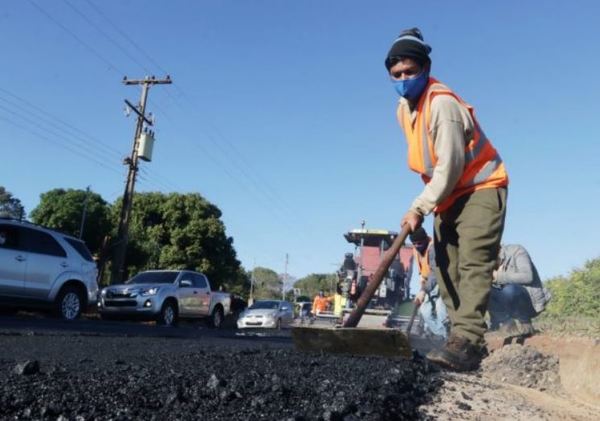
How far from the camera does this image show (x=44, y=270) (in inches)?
445

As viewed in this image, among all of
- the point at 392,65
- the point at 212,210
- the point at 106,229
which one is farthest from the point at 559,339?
the point at 212,210

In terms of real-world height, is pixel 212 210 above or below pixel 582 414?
above

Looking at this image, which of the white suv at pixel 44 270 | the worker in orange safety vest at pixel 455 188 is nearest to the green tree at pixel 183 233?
the white suv at pixel 44 270

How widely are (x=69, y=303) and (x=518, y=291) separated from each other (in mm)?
8830

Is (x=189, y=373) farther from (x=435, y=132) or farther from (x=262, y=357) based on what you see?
(x=435, y=132)

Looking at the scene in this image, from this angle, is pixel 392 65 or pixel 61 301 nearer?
pixel 392 65

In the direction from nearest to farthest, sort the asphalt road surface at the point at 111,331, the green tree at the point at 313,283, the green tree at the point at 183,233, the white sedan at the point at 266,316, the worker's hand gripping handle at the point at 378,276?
the worker's hand gripping handle at the point at 378,276 < the asphalt road surface at the point at 111,331 < the white sedan at the point at 266,316 < the green tree at the point at 183,233 < the green tree at the point at 313,283

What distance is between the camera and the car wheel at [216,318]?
18.1m

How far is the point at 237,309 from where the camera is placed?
101ft

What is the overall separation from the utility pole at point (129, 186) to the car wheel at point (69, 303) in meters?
10.9

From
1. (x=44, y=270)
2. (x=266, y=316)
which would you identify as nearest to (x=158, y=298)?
(x=44, y=270)

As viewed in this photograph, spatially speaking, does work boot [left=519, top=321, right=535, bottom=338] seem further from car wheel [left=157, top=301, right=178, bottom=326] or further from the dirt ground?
car wheel [left=157, top=301, right=178, bottom=326]

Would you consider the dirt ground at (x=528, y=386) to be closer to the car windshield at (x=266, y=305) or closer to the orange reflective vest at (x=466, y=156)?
the orange reflective vest at (x=466, y=156)

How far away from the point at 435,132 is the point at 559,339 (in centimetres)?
371
